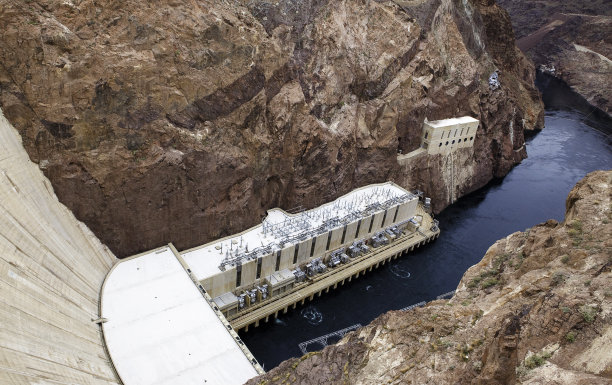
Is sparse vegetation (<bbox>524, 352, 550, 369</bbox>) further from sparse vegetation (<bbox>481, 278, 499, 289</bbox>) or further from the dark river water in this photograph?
the dark river water

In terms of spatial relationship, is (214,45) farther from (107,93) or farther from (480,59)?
(480,59)

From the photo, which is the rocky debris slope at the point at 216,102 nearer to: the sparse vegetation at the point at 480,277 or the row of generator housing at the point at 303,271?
the row of generator housing at the point at 303,271

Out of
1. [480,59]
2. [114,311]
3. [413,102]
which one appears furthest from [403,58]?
[114,311]

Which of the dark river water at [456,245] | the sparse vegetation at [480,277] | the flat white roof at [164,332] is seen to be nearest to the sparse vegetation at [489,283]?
the sparse vegetation at [480,277]

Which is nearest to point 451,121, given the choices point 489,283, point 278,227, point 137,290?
point 278,227

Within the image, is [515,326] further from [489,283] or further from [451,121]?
[451,121]

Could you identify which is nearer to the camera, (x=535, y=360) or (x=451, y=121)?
(x=535, y=360)
